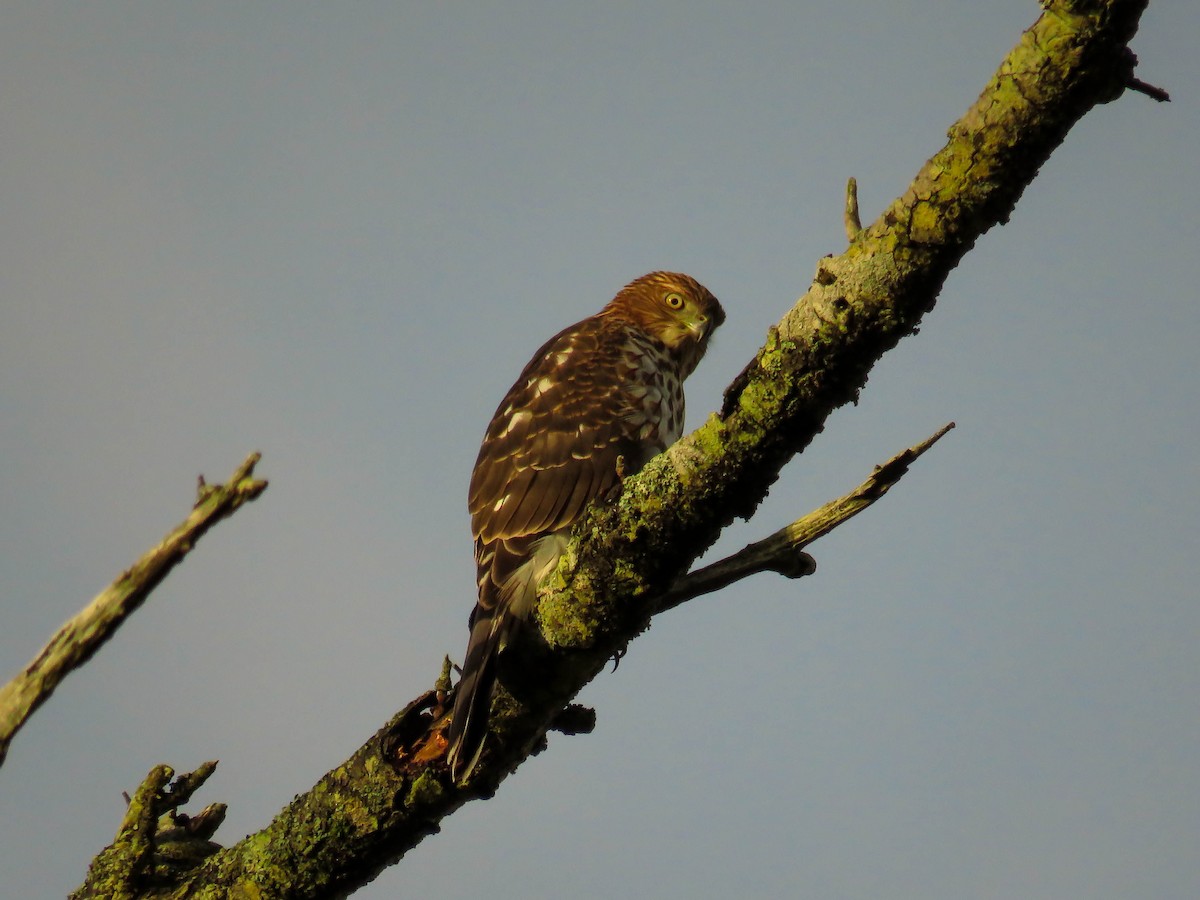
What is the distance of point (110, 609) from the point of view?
2.90 m

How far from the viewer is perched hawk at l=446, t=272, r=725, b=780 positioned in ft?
15.6

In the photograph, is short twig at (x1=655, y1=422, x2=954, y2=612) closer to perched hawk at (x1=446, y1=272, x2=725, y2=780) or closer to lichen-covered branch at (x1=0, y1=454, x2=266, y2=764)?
perched hawk at (x1=446, y1=272, x2=725, y2=780)

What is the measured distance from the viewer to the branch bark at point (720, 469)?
3123 mm

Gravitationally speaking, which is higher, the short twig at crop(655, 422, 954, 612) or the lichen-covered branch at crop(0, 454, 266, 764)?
the short twig at crop(655, 422, 954, 612)

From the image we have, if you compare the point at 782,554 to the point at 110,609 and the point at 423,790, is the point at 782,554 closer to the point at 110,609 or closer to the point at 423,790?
the point at 423,790

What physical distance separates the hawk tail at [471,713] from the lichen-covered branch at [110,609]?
51.8 inches

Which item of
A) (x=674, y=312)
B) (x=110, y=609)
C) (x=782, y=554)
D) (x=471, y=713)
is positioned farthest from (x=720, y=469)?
(x=674, y=312)

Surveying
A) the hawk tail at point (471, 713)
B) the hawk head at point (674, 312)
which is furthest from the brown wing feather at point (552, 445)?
the hawk tail at point (471, 713)

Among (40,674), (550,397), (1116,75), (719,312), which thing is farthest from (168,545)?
(719,312)

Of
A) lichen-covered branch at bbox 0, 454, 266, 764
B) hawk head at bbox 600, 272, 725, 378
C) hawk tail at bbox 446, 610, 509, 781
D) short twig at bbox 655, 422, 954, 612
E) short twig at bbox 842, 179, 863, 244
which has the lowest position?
lichen-covered branch at bbox 0, 454, 266, 764

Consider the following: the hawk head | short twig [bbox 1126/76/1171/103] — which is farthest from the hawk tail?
the hawk head

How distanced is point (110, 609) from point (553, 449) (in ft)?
10.1

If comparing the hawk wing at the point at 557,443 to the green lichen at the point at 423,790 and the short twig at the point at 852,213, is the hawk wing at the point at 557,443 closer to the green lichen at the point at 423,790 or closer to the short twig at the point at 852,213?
the green lichen at the point at 423,790

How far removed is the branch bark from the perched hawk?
1.09 ft
